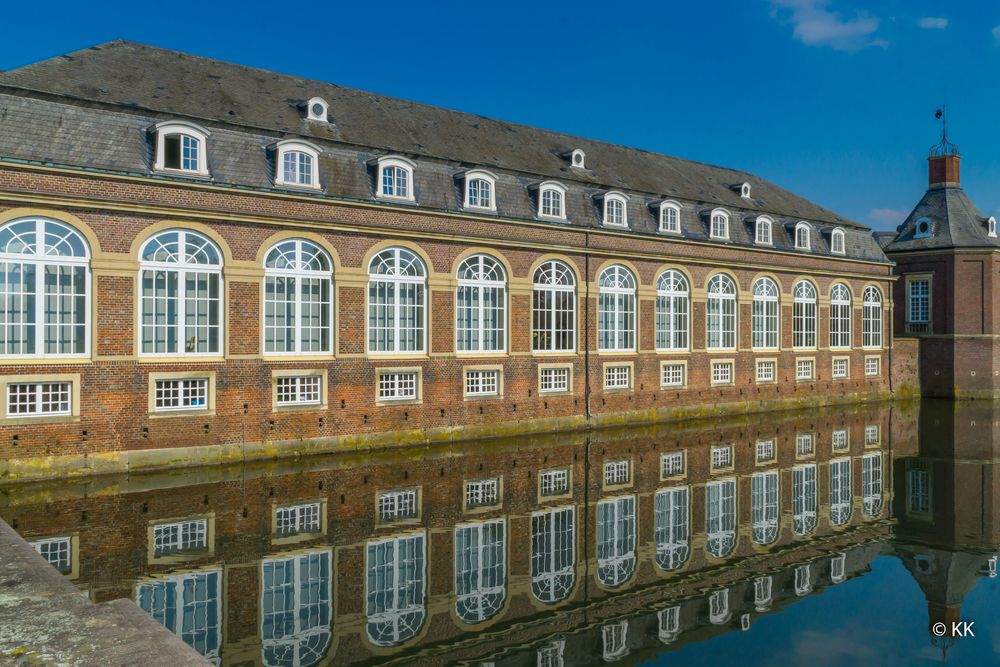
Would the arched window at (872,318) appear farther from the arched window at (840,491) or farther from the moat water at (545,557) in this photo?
the arched window at (840,491)

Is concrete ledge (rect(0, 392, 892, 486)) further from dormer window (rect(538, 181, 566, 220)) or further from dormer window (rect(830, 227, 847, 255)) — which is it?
dormer window (rect(830, 227, 847, 255))

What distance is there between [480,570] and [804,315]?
27.9m

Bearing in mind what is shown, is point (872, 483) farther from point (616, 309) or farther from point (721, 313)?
point (721, 313)

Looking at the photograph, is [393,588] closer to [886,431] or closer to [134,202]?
[134,202]

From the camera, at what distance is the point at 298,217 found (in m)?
20.0

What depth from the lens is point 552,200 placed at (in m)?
25.8

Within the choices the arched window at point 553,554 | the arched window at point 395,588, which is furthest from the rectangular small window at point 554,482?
the arched window at point 395,588

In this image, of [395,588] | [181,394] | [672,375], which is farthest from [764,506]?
[672,375]

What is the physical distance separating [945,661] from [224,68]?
23.6m

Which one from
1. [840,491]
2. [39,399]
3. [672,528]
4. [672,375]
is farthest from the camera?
[672,375]

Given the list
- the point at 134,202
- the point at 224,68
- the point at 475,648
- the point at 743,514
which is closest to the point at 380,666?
A: the point at 475,648

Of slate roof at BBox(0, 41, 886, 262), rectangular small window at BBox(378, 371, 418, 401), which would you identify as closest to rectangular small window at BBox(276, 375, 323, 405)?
rectangular small window at BBox(378, 371, 418, 401)

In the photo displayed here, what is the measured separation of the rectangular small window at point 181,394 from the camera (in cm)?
1797

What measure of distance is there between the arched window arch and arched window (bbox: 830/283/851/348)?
2755mm
